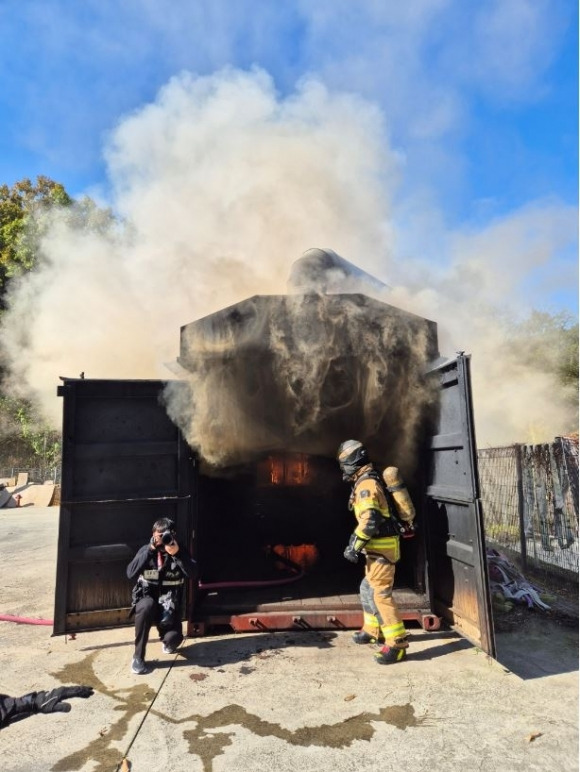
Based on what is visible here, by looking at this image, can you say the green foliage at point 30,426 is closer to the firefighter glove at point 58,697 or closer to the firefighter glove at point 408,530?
the firefighter glove at point 58,697

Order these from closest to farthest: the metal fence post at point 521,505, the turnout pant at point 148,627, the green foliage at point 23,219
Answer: the turnout pant at point 148,627 → the metal fence post at point 521,505 → the green foliage at point 23,219

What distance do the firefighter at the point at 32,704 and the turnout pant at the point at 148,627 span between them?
0.58m

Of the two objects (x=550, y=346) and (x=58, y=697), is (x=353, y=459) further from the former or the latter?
Result: (x=550, y=346)

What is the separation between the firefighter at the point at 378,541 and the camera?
426cm

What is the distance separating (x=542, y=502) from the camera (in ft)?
23.0

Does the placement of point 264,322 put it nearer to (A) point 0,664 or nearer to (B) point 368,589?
(B) point 368,589

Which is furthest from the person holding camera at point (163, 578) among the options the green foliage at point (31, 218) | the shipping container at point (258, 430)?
the green foliage at point (31, 218)

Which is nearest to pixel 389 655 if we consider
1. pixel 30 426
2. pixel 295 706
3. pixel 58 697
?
pixel 295 706

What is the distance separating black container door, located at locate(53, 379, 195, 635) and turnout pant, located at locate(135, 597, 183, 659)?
1.99 ft

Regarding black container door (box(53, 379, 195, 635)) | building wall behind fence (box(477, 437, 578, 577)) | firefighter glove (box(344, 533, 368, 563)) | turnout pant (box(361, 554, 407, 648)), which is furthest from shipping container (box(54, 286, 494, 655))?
building wall behind fence (box(477, 437, 578, 577))

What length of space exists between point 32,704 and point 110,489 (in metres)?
1.89

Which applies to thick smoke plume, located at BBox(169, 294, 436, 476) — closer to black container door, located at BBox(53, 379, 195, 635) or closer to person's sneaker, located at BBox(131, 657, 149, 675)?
black container door, located at BBox(53, 379, 195, 635)

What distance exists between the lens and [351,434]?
224 inches

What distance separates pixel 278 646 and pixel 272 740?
1.52 m
